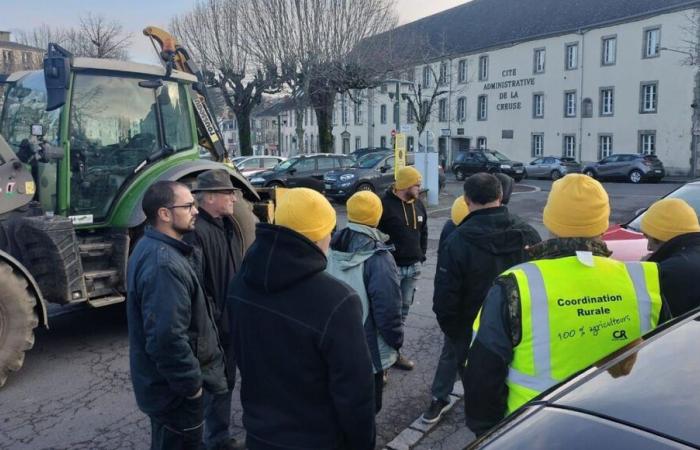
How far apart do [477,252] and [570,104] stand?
38834 millimetres

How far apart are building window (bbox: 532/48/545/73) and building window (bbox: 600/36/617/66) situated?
459 cm

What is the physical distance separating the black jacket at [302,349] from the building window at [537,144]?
41.4 metres

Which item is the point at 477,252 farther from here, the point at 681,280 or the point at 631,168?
the point at 631,168

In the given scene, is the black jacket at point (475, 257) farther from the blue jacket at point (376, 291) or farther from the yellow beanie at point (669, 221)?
the yellow beanie at point (669, 221)

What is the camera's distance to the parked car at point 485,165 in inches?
1230

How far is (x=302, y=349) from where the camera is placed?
85.5 inches

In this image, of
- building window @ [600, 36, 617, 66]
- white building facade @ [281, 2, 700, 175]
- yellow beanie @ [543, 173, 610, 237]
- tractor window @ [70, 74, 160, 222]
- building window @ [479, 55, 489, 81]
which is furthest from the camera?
building window @ [479, 55, 489, 81]

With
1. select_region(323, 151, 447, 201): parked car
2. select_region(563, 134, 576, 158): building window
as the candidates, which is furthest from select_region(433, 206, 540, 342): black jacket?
select_region(563, 134, 576, 158): building window

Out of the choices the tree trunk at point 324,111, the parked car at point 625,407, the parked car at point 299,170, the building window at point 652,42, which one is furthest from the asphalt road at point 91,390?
the building window at point 652,42

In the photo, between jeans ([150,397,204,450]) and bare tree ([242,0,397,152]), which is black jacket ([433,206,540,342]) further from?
bare tree ([242,0,397,152])

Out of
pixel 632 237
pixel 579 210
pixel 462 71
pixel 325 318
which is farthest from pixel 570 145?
pixel 325 318

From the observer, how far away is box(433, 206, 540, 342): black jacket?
3512 mm

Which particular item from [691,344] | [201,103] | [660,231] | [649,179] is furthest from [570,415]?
[649,179]

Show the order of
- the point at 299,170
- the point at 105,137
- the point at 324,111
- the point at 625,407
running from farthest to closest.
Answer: the point at 324,111
the point at 299,170
the point at 105,137
the point at 625,407
